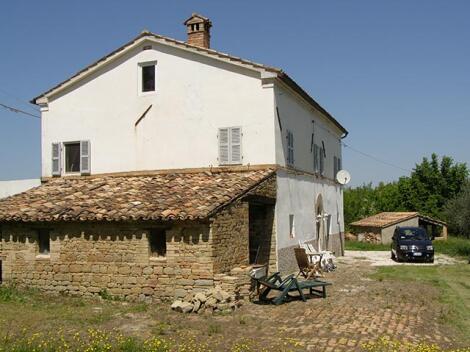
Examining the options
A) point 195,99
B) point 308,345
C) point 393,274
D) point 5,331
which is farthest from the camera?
point 393,274

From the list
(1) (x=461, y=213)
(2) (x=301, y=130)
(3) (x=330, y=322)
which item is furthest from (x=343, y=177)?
(3) (x=330, y=322)

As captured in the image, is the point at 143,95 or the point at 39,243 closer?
the point at 39,243

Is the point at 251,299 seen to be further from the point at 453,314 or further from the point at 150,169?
the point at 150,169

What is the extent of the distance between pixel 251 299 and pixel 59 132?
34.0ft

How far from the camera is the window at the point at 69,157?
17797 millimetres

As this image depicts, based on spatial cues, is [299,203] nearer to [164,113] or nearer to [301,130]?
Answer: [301,130]

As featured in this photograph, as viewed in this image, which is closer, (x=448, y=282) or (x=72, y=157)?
(x=448, y=282)

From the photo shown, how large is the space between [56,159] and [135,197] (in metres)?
5.87

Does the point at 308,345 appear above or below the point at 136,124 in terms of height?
below

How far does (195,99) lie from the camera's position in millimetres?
16406

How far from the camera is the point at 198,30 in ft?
57.8

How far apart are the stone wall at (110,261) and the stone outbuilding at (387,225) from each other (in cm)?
2311

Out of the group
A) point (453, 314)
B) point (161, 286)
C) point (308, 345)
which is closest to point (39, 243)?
point (161, 286)

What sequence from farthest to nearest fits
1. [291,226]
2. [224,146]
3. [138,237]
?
[291,226] → [224,146] → [138,237]
